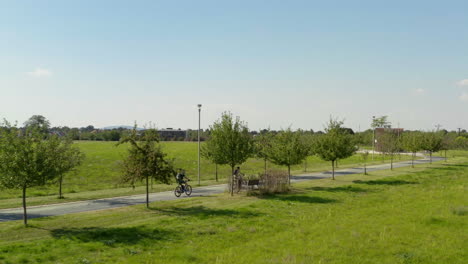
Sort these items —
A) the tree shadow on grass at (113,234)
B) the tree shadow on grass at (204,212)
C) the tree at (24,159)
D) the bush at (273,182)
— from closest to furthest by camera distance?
the tree shadow on grass at (113,234), the tree at (24,159), the tree shadow on grass at (204,212), the bush at (273,182)

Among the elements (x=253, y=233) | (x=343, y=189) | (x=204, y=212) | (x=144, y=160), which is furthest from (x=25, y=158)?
(x=343, y=189)

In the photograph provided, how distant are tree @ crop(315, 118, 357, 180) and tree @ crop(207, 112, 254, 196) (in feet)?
38.9

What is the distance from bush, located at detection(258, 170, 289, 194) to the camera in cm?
2584

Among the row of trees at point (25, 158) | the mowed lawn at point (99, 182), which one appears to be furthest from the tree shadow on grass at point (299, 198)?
the row of trees at point (25, 158)

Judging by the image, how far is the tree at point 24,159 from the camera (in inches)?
613

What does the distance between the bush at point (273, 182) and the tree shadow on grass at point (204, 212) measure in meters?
6.08

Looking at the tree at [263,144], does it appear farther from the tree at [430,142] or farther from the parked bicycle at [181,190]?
the tree at [430,142]

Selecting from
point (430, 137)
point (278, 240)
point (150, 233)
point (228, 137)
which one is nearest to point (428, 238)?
point (278, 240)

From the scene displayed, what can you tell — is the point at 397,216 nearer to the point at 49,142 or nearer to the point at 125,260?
the point at 125,260

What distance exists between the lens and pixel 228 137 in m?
25.5

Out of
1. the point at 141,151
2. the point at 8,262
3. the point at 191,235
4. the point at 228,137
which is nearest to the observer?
the point at 8,262

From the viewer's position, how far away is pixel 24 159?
51.9 ft

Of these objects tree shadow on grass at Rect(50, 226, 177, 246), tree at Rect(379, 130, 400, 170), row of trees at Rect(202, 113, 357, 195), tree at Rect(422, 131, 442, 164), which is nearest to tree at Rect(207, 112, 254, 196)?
row of trees at Rect(202, 113, 357, 195)

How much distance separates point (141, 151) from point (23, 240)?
7.91 metres
